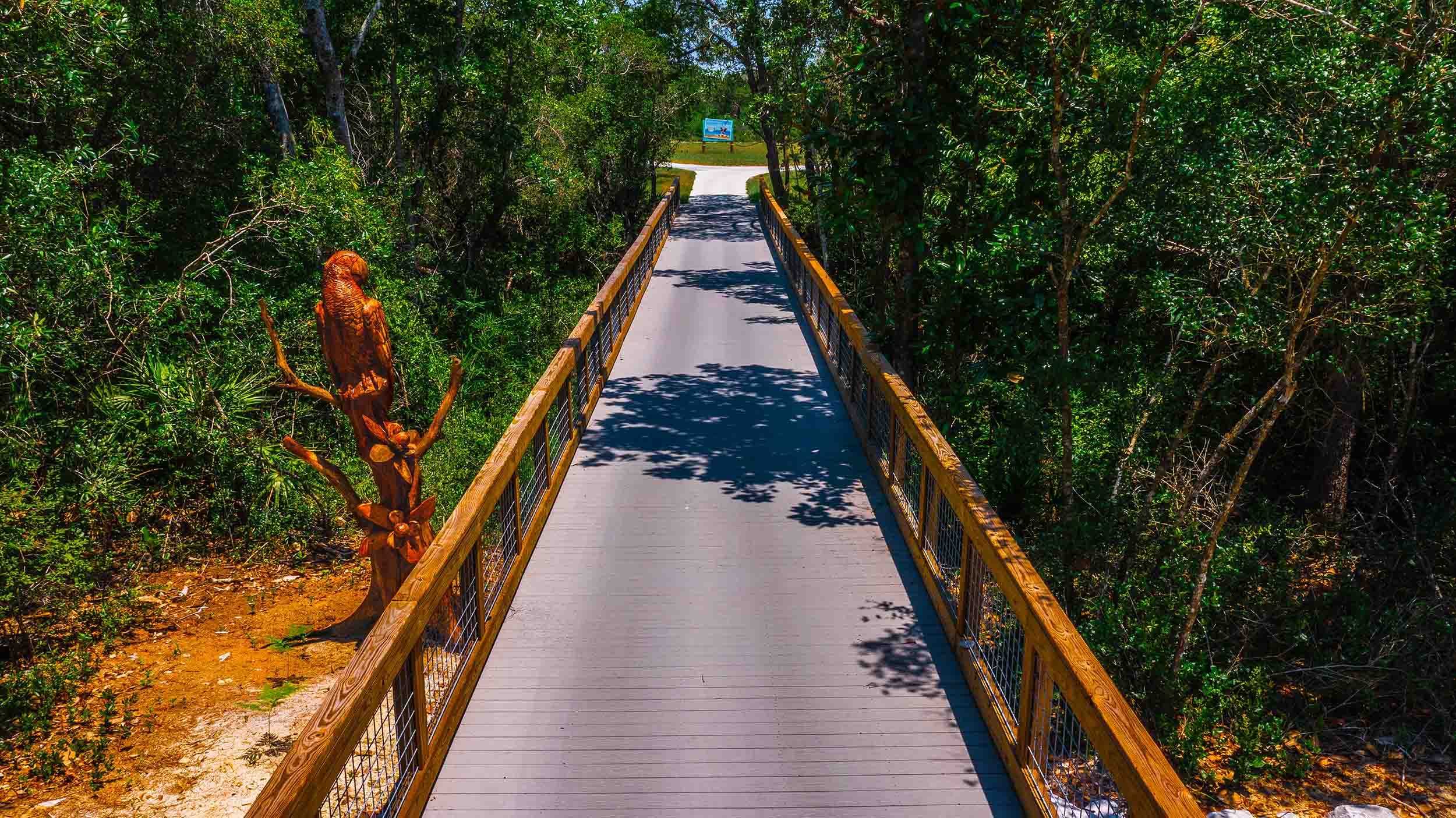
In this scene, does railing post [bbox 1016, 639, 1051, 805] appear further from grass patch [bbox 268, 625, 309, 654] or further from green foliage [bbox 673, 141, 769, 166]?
green foliage [bbox 673, 141, 769, 166]

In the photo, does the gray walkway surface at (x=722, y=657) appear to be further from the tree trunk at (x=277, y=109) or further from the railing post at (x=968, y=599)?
the tree trunk at (x=277, y=109)

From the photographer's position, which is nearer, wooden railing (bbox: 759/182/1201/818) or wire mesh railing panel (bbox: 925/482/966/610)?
wooden railing (bbox: 759/182/1201/818)

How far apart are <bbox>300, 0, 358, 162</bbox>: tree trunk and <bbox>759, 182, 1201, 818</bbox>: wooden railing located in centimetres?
1222

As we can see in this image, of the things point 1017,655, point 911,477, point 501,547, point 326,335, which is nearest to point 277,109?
point 326,335

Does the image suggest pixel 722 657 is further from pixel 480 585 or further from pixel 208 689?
pixel 208 689

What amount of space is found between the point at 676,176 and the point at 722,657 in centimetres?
4064

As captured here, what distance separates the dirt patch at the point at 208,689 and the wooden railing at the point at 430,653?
10.8 feet

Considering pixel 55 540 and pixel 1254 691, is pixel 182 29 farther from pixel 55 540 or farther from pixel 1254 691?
pixel 1254 691

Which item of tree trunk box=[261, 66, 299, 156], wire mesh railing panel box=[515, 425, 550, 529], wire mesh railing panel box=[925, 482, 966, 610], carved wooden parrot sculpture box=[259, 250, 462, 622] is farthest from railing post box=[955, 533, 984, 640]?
tree trunk box=[261, 66, 299, 156]

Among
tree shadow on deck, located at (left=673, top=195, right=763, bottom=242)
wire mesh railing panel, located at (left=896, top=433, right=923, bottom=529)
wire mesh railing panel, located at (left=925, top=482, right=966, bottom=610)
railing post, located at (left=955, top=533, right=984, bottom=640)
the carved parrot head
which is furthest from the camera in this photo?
tree shadow on deck, located at (left=673, top=195, right=763, bottom=242)

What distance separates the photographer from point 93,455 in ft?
43.4

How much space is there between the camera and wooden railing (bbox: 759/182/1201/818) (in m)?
4.21

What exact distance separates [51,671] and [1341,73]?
12.9 m

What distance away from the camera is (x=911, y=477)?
28.6 ft
